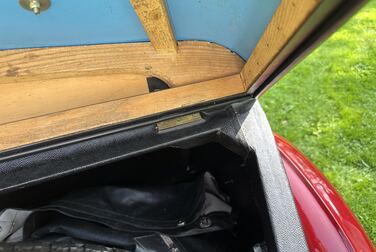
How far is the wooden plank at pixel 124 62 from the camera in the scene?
2.90 feet

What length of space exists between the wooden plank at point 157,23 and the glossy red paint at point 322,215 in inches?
20.6

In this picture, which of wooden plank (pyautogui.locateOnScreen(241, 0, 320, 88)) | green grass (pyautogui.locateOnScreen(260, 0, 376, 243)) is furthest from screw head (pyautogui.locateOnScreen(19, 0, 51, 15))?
green grass (pyautogui.locateOnScreen(260, 0, 376, 243))

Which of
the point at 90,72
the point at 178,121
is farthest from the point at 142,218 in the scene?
the point at 90,72

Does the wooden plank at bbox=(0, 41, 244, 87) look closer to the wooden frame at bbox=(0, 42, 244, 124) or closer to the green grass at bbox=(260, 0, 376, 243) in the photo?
the wooden frame at bbox=(0, 42, 244, 124)

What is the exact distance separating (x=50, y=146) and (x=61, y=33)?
23 cm

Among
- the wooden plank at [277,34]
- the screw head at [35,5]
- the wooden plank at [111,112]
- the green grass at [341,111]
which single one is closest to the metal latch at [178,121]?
the wooden plank at [111,112]

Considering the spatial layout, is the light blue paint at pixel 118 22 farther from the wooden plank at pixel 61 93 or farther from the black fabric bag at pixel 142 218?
the black fabric bag at pixel 142 218

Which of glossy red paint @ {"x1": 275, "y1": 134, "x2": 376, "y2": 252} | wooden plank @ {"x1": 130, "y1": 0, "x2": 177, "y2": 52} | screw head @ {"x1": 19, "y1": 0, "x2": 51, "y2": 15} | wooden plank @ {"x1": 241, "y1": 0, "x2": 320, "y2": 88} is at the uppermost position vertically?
screw head @ {"x1": 19, "y1": 0, "x2": 51, "y2": 15}

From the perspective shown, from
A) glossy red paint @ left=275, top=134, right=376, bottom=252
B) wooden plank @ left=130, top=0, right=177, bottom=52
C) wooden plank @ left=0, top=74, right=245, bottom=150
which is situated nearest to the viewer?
wooden plank @ left=130, top=0, right=177, bottom=52

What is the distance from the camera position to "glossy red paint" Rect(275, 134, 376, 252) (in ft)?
3.31

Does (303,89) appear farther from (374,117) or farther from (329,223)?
(329,223)

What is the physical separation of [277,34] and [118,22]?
0.31 metres

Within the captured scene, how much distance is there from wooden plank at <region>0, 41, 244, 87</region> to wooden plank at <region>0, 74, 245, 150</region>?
30 mm

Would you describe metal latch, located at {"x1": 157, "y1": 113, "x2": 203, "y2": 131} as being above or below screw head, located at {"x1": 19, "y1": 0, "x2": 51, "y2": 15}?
below
